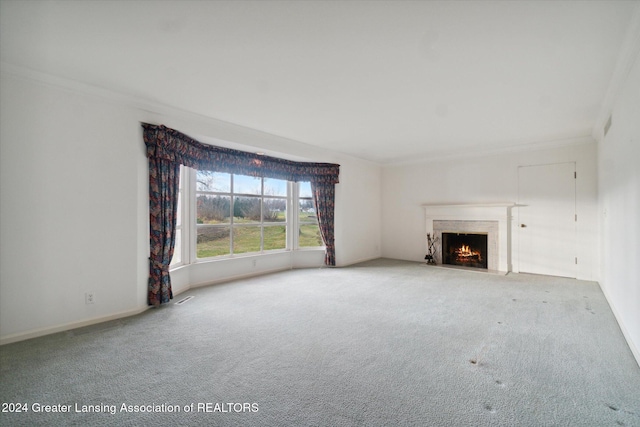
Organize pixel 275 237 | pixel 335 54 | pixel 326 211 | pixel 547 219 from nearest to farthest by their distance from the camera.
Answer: pixel 335 54 < pixel 547 219 < pixel 275 237 < pixel 326 211

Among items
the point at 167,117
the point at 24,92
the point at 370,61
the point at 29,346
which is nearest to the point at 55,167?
the point at 24,92

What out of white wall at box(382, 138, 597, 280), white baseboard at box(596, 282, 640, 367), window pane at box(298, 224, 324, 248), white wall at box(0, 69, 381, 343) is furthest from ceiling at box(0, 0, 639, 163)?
window pane at box(298, 224, 324, 248)

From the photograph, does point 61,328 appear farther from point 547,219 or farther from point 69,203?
point 547,219


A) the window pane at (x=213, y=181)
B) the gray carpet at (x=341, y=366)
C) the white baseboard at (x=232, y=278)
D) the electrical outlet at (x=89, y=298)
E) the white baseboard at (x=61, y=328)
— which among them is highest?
the window pane at (x=213, y=181)

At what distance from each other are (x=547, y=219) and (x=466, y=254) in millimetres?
1573

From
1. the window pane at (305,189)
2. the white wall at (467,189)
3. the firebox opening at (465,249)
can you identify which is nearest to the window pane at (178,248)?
the window pane at (305,189)

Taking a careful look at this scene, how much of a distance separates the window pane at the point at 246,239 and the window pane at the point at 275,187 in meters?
0.74

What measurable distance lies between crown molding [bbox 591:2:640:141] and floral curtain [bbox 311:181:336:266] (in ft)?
13.5

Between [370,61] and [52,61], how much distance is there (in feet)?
8.86

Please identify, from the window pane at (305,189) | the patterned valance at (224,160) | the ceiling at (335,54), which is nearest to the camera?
the ceiling at (335,54)

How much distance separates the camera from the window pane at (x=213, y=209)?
14.8 ft

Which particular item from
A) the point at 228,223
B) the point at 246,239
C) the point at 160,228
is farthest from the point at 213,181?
the point at 160,228

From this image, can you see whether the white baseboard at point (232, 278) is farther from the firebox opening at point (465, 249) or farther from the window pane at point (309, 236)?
the firebox opening at point (465, 249)

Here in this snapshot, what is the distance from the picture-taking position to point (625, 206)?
2635 millimetres
